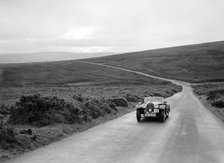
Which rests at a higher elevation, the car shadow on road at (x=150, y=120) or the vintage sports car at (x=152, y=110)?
the vintage sports car at (x=152, y=110)

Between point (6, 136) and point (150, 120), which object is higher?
point (6, 136)

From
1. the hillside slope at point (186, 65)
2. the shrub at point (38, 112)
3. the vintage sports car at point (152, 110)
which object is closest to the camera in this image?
the shrub at point (38, 112)

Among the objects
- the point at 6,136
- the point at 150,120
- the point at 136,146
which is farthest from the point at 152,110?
the point at 6,136

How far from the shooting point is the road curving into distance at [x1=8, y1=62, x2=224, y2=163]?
10.1m

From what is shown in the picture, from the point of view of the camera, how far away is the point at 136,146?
12.1 m

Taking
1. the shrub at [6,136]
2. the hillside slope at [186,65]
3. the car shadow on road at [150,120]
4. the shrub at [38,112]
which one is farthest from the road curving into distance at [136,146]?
the hillside slope at [186,65]

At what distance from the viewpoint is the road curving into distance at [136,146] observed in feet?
33.2

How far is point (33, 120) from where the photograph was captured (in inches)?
651

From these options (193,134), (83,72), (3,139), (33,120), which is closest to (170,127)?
(193,134)

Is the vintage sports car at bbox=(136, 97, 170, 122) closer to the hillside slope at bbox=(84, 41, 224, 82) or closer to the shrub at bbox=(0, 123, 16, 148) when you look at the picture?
the shrub at bbox=(0, 123, 16, 148)

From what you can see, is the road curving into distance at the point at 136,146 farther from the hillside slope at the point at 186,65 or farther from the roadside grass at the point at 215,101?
the hillside slope at the point at 186,65

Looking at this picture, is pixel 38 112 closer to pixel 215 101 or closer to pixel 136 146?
pixel 136 146

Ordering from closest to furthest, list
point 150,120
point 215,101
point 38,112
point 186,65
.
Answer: point 38,112, point 150,120, point 215,101, point 186,65

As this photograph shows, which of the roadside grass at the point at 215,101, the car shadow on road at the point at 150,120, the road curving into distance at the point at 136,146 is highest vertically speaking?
the road curving into distance at the point at 136,146
